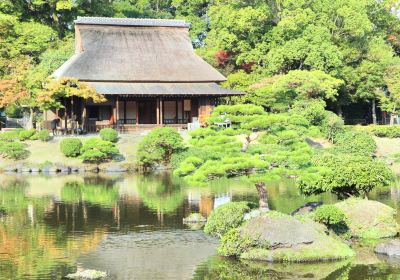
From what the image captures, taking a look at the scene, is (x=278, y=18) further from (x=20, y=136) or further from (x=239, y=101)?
(x=20, y=136)

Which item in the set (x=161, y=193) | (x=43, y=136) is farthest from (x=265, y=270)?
(x=43, y=136)

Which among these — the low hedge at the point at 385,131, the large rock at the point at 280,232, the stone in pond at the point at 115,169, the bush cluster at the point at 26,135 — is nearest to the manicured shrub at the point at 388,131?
the low hedge at the point at 385,131

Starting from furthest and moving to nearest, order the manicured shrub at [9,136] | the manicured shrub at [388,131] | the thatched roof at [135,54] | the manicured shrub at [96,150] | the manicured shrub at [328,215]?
the thatched roof at [135,54]
the manicured shrub at [388,131]
the manicured shrub at [9,136]
the manicured shrub at [96,150]
the manicured shrub at [328,215]

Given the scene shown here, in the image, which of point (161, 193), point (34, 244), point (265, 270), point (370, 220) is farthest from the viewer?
point (161, 193)

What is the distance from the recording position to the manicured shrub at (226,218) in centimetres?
1865

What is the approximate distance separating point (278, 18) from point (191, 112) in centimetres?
902

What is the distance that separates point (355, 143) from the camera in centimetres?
4059

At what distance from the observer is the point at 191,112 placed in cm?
4981

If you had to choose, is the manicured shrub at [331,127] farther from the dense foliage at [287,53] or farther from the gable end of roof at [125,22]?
the gable end of roof at [125,22]

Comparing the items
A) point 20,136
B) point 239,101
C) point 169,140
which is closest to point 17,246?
point 169,140

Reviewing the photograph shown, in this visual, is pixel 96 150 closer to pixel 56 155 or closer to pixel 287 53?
pixel 56 155

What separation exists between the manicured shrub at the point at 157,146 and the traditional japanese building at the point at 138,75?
6.94 meters

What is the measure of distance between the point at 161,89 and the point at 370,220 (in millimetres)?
28349

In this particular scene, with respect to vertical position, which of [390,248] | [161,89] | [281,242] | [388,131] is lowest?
[390,248]
